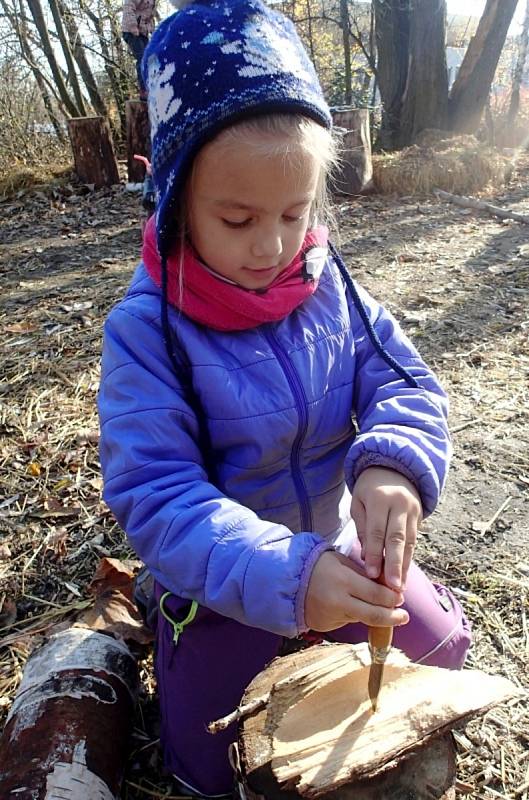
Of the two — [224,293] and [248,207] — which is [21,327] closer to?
[224,293]

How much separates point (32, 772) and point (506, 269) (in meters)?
4.97

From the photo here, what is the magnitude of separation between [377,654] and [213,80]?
123 centimetres

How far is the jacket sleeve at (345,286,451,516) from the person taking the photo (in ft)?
5.10

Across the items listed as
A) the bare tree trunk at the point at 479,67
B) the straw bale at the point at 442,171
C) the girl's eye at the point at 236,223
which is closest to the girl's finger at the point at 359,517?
the girl's eye at the point at 236,223

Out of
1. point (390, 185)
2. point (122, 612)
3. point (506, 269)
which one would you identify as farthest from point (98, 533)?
point (390, 185)

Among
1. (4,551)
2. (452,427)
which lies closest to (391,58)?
(452,427)

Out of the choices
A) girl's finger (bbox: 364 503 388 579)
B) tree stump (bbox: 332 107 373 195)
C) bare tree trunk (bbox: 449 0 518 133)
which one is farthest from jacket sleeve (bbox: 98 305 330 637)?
bare tree trunk (bbox: 449 0 518 133)

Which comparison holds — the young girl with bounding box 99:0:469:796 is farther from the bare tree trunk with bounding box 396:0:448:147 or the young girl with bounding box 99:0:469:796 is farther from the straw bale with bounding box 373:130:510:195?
the bare tree trunk with bounding box 396:0:448:147

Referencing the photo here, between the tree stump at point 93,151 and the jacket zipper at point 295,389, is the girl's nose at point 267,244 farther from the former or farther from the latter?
the tree stump at point 93,151

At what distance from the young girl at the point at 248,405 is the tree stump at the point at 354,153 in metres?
6.54

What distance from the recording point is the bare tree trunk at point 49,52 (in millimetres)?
11352

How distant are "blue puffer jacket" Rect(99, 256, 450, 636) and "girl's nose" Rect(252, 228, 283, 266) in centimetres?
25

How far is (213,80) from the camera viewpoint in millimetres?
1399

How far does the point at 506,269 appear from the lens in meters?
5.39
